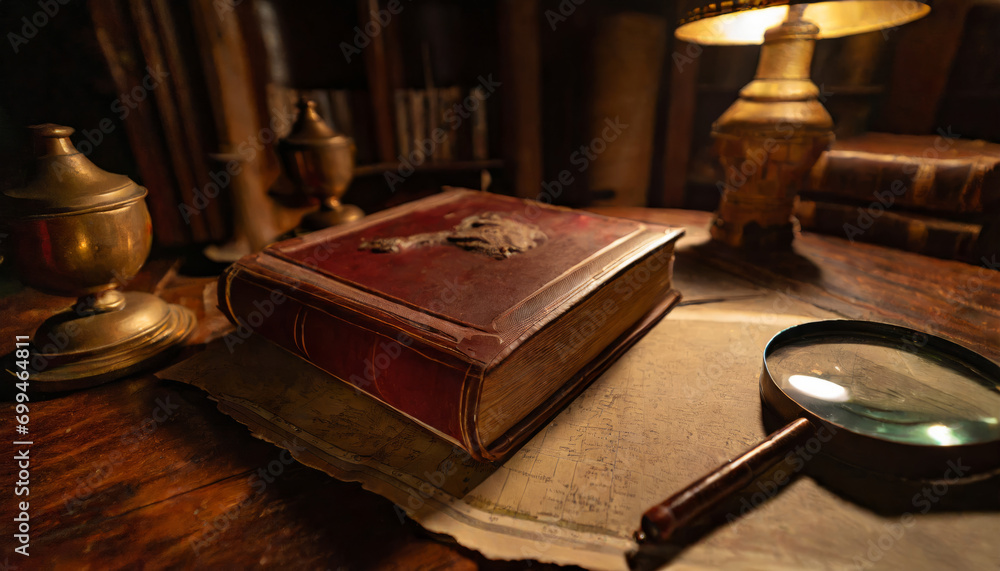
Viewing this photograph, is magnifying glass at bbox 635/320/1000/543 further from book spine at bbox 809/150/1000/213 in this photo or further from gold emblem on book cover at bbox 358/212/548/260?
book spine at bbox 809/150/1000/213

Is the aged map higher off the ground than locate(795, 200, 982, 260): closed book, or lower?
lower

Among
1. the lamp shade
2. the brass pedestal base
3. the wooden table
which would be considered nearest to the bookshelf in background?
the brass pedestal base

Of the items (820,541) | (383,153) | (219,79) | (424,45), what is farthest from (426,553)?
(424,45)

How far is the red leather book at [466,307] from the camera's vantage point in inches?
25.1

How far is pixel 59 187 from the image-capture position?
78 cm

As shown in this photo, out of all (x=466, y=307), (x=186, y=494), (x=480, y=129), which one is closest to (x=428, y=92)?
(x=480, y=129)

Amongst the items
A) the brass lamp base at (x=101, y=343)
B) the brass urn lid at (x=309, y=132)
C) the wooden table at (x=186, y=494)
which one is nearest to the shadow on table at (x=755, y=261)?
the wooden table at (x=186, y=494)

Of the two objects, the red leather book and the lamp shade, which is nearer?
the red leather book

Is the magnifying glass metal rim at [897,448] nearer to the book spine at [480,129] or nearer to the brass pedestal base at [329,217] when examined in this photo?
the brass pedestal base at [329,217]

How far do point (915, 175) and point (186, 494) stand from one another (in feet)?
5.64

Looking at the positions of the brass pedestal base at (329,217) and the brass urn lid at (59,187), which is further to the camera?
the brass pedestal base at (329,217)

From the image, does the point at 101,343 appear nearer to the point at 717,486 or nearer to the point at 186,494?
the point at 186,494

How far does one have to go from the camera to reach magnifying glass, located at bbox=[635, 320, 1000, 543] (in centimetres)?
56

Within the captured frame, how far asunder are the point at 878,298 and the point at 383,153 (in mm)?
1753
